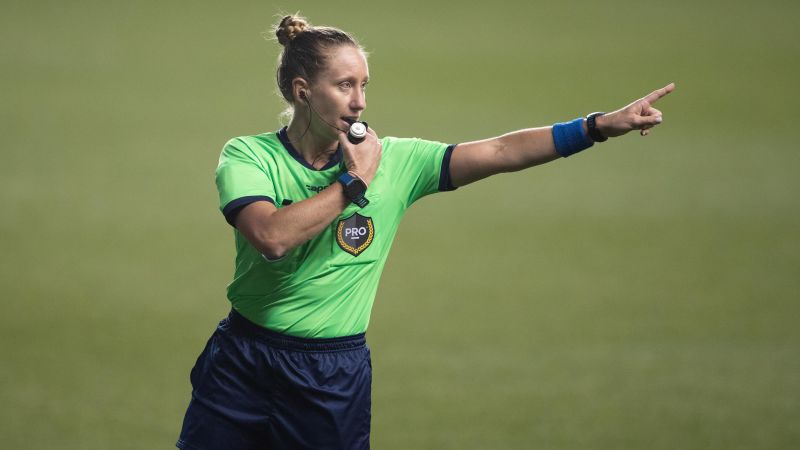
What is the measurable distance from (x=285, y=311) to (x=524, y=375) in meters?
2.89

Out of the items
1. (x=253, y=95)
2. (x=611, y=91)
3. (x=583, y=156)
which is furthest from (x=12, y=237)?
(x=611, y=91)

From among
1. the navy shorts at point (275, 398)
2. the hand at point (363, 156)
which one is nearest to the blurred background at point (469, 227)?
the navy shorts at point (275, 398)

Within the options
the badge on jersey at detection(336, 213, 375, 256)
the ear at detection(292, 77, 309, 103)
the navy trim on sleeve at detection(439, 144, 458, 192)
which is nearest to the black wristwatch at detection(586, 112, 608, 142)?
the navy trim on sleeve at detection(439, 144, 458, 192)

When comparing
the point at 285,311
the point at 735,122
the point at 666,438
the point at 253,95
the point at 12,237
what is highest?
the point at 253,95

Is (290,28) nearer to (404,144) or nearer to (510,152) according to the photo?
(404,144)

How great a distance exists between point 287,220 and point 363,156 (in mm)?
330

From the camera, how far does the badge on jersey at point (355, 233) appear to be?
335 cm

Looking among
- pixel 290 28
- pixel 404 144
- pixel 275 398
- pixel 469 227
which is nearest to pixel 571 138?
pixel 404 144

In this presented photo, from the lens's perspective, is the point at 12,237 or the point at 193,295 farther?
the point at 12,237

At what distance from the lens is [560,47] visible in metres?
10.9

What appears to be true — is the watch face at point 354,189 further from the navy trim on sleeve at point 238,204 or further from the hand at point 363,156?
the navy trim on sleeve at point 238,204

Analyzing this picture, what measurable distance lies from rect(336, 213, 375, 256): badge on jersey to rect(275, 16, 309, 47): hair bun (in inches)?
23.0

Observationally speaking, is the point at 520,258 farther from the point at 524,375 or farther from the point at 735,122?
the point at 735,122

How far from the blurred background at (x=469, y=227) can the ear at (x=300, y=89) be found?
2255 mm
